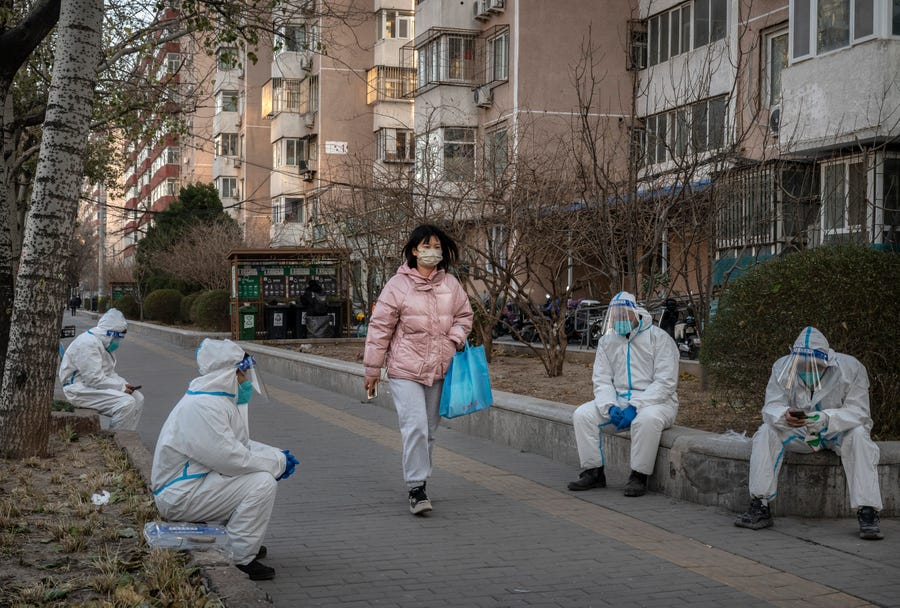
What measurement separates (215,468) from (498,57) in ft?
97.5

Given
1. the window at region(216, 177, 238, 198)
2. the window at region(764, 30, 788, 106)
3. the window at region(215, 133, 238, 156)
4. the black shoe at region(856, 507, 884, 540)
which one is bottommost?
the black shoe at region(856, 507, 884, 540)

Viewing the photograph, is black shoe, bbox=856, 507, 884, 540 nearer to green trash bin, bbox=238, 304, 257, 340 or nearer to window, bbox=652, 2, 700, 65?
green trash bin, bbox=238, 304, 257, 340

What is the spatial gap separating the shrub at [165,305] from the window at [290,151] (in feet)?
31.1

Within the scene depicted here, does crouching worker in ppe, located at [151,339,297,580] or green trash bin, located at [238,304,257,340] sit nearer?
crouching worker in ppe, located at [151,339,297,580]

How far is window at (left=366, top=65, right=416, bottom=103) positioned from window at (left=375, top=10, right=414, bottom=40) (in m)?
1.40

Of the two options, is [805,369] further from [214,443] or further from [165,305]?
[165,305]

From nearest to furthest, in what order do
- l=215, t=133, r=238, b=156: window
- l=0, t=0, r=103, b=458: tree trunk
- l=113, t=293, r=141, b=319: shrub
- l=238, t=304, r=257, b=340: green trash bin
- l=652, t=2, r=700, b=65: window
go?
l=0, t=0, r=103, b=458: tree trunk, l=238, t=304, r=257, b=340: green trash bin, l=652, t=2, r=700, b=65: window, l=113, t=293, r=141, b=319: shrub, l=215, t=133, r=238, b=156: window

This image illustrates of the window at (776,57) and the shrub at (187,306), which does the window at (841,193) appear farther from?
the shrub at (187,306)

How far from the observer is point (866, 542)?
6512 millimetres

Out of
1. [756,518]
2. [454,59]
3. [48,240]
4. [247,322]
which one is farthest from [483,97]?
[756,518]

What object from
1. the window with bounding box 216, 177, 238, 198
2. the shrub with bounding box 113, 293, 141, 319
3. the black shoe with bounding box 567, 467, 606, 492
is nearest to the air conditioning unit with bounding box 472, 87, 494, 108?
the black shoe with bounding box 567, 467, 606, 492

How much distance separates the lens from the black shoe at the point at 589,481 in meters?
8.19

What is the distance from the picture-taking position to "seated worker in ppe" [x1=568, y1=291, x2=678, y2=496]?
797 centimetres

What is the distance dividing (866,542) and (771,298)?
7.38 ft
